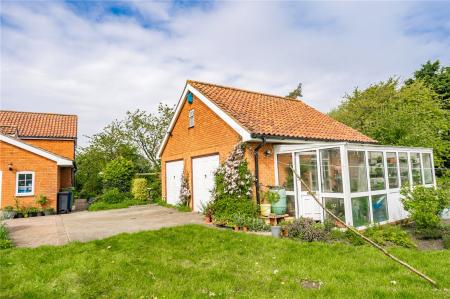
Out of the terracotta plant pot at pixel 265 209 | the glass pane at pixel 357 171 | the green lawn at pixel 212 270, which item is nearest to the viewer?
the green lawn at pixel 212 270

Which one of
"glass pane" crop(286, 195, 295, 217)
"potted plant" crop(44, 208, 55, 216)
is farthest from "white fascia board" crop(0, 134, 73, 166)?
"glass pane" crop(286, 195, 295, 217)

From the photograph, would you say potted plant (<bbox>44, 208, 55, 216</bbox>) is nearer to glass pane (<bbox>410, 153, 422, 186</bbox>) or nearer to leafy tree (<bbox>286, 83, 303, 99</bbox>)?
glass pane (<bbox>410, 153, 422, 186</bbox>)

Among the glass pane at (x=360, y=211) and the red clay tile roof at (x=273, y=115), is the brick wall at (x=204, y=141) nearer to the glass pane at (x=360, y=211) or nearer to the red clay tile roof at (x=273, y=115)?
the red clay tile roof at (x=273, y=115)

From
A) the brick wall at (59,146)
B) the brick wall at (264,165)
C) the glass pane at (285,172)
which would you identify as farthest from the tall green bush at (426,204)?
the brick wall at (59,146)

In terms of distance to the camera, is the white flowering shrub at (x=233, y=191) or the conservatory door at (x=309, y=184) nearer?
the conservatory door at (x=309, y=184)

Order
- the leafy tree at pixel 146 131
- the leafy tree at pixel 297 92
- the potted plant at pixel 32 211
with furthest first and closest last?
1. the leafy tree at pixel 297 92
2. the leafy tree at pixel 146 131
3. the potted plant at pixel 32 211

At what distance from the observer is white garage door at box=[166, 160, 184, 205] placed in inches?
646

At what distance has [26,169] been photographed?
1580 cm

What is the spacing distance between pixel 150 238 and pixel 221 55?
815 cm

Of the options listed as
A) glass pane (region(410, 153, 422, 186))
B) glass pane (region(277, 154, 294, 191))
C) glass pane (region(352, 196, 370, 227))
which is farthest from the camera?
glass pane (region(410, 153, 422, 186))

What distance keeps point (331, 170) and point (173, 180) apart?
33.6 feet

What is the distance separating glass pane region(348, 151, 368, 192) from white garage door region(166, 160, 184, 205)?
9.47 m

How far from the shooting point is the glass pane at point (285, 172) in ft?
35.9

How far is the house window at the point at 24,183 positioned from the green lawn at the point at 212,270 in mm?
10301
